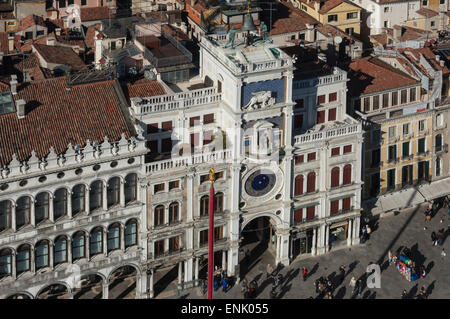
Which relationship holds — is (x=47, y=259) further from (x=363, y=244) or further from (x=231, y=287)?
(x=363, y=244)

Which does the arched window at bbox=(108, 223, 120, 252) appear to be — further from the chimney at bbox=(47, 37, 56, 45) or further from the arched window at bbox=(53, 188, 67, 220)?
the chimney at bbox=(47, 37, 56, 45)

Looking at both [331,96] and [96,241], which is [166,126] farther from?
[331,96]

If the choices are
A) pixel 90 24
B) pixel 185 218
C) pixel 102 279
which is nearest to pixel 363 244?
pixel 185 218

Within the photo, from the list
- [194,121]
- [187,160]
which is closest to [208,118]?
[194,121]

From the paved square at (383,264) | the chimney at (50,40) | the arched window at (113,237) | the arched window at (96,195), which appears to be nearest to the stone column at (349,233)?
the paved square at (383,264)

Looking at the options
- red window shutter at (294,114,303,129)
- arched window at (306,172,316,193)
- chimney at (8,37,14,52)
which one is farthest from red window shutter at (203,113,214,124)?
chimney at (8,37,14,52)
